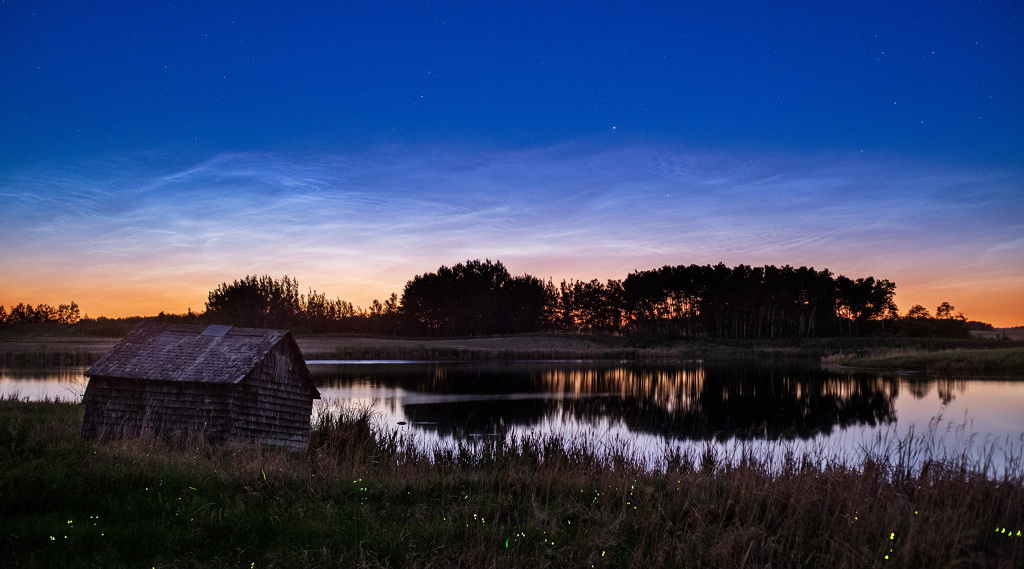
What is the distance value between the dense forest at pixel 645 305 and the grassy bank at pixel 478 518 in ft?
357

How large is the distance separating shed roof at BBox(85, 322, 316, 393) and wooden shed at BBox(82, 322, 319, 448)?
3cm

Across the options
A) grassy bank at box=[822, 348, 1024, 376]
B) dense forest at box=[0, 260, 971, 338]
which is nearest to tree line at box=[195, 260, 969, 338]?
dense forest at box=[0, 260, 971, 338]

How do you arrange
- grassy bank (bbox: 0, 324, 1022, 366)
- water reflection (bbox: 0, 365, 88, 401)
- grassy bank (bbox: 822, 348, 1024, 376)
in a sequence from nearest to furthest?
water reflection (bbox: 0, 365, 88, 401), grassy bank (bbox: 822, 348, 1024, 376), grassy bank (bbox: 0, 324, 1022, 366)

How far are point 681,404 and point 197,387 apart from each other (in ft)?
92.3

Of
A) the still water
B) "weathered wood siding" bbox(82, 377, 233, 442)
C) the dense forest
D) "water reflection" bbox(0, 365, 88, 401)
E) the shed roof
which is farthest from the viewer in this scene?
the dense forest

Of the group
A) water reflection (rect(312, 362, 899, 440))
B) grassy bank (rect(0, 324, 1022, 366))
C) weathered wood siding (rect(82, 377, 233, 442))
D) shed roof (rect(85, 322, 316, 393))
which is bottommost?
water reflection (rect(312, 362, 899, 440))

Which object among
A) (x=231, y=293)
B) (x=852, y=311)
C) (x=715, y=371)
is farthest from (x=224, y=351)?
(x=852, y=311)

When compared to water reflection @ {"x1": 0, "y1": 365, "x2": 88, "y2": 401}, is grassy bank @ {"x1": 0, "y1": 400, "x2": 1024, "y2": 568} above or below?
above

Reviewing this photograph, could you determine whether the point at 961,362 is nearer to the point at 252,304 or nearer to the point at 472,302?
the point at 472,302

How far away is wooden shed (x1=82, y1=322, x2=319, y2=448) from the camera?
1780cm

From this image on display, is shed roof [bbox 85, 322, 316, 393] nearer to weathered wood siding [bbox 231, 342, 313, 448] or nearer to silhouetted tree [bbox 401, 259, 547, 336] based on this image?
weathered wood siding [bbox 231, 342, 313, 448]

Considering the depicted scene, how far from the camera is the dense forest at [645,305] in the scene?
12431 centimetres

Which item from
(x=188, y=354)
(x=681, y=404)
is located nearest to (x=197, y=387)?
(x=188, y=354)

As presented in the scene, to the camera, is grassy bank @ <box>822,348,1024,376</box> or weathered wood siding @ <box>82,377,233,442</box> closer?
weathered wood siding @ <box>82,377,233,442</box>
